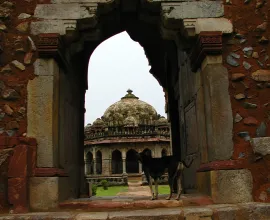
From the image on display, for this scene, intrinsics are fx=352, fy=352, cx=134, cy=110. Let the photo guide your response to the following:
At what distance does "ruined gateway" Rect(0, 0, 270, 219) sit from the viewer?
14.9 feet

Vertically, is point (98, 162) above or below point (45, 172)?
above

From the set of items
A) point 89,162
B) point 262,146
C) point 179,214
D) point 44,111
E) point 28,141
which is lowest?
point 179,214

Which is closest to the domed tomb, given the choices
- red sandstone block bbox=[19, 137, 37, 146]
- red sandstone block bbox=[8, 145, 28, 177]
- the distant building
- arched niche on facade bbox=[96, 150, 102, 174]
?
the distant building

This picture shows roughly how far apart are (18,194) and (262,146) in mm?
3187

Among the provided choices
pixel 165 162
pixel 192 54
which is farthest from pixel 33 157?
pixel 192 54

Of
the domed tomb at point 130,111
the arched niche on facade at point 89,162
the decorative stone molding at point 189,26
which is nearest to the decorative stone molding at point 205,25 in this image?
the decorative stone molding at point 189,26

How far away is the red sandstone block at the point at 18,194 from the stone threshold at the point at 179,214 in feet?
0.62

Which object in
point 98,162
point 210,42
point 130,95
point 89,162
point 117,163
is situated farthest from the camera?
point 130,95

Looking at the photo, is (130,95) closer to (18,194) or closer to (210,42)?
(210,42)

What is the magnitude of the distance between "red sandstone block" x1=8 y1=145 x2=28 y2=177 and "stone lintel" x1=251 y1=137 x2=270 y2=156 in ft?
9.76

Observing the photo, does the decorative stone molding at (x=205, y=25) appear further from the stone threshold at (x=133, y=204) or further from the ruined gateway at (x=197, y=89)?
the stone threshold at (x=133, y=204)

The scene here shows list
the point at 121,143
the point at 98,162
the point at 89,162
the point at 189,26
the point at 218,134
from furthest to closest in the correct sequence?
the point at 89,162
the point at 98,162
the point at 121,143
the point at 189,26
the point at 218,134

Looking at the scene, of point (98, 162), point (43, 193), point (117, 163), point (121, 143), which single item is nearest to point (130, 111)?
point (117, 163)

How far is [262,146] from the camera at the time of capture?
460 centimetres
